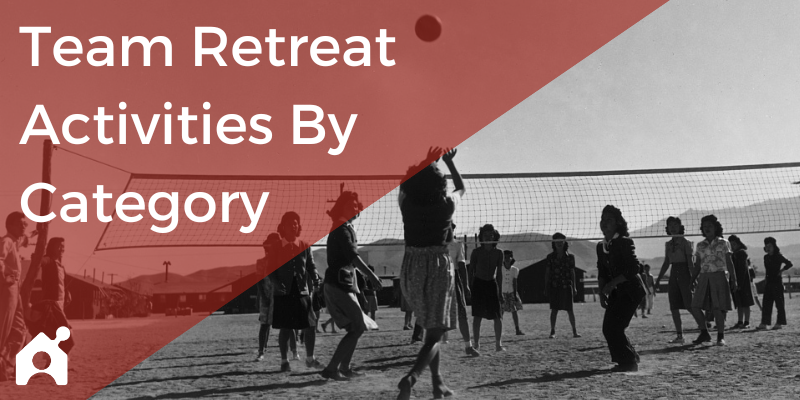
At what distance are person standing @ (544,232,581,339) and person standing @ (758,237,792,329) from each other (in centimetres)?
372

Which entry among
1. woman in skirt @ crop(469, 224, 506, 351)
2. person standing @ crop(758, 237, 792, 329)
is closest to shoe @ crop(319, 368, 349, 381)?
woman in skirt @ crop(469, 224, 506, 351)

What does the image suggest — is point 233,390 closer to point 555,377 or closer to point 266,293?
point 266,293

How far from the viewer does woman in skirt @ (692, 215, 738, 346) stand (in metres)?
8.54

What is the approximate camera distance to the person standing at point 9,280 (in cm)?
677

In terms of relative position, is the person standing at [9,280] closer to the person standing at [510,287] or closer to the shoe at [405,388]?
the shoe at [405,388]

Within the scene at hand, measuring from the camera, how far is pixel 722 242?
8.67 metres

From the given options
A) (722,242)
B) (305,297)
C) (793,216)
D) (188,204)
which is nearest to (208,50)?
(188,204)

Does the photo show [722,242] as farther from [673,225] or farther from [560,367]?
[560,367]

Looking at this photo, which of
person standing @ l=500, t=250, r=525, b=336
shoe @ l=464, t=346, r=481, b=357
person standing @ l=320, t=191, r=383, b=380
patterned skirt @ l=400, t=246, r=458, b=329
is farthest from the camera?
person standing @ l=500, t=250, r=525, b=336

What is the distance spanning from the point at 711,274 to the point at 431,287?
5697mm

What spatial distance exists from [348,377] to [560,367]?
228 cm

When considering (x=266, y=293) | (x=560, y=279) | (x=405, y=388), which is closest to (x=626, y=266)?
(x=405, y=388)

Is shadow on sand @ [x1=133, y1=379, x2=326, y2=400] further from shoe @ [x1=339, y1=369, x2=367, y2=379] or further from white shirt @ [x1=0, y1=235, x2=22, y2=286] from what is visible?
white shirt @ [x1=0, y1=235, x2=22, y2=286]

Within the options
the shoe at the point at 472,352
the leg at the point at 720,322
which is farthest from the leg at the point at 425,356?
the leg at the point at 720,322
